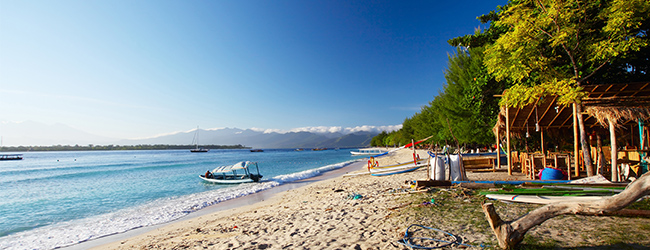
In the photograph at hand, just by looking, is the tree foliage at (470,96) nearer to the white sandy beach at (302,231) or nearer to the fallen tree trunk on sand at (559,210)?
the white sandy beach at (302,231)

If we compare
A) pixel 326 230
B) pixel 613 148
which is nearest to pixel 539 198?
pixel 613 148

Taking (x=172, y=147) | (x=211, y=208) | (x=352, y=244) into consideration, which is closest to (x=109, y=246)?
(x=211, y=208)

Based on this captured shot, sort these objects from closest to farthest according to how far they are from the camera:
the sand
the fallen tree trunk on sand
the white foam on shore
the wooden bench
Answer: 1. the fallen tree trunk on sand
2. the sand
3. the white foam on shore
4. the wooden bench

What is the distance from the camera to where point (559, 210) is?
134 inches

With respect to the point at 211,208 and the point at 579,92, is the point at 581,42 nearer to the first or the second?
the point at 579,92

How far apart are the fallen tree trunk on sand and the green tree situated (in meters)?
5.45

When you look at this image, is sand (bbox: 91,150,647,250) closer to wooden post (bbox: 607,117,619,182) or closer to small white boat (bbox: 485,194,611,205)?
small white boat (bbox: 485,194,611,205)

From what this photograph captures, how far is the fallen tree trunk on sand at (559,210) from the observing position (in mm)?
2992

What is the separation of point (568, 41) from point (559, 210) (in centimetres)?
785

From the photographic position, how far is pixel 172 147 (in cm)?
19075

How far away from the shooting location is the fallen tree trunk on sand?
299 cm

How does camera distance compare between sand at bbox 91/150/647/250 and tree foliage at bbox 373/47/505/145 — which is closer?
sand at bbox 91/150/647/250

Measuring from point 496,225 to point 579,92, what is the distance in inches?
238

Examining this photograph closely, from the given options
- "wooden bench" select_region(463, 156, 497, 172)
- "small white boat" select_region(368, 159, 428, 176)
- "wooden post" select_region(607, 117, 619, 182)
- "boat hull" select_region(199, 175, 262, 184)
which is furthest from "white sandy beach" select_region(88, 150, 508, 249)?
"boat hull" select_region(199, 175, 262, 184)
